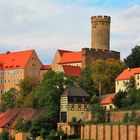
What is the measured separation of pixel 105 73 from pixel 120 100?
17766 mm

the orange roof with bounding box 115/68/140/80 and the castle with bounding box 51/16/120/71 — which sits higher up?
the castle with bounding box 51/16/120/71

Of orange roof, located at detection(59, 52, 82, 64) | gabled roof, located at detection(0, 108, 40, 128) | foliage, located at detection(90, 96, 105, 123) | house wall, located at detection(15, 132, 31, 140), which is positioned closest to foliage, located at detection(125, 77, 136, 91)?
foliage, located at detection(90, 96, 105, 123)

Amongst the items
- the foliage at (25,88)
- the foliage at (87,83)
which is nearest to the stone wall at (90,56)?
the foliage at (87,83)

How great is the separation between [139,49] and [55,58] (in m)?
25.9

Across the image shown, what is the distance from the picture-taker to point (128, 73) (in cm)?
10181

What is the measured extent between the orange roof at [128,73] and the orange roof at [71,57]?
2170 cm

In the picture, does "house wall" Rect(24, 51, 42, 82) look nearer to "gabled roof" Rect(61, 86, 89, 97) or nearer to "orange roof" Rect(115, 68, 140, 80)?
"orange roof" Rect(115, 68, 140, 80)

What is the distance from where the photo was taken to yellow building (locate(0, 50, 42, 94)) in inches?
5350

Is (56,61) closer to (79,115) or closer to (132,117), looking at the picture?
(79,115)

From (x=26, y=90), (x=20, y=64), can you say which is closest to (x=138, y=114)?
(x=26, y=90)

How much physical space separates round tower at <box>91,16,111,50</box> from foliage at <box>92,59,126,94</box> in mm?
19968

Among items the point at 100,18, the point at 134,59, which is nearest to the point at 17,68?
the point at 100,18

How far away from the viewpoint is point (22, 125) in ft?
285

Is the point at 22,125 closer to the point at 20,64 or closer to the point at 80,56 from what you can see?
the point at 80,56
